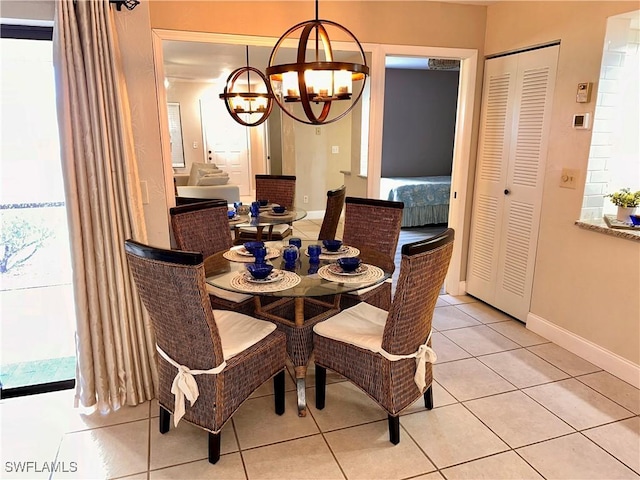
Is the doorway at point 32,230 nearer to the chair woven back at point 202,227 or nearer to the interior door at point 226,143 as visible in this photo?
the chair woven back at point 202,227

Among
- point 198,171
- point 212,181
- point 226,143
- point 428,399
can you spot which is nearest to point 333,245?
point 428,399

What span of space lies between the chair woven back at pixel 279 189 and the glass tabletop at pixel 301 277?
1637 mm

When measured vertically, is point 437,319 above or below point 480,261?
below

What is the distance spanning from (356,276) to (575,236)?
168 centimetres

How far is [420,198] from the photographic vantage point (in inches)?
249

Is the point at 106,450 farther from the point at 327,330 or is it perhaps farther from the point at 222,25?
the point at 222,25

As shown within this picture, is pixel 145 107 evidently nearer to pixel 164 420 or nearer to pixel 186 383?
pixel 186 383

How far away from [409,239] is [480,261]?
2.03 m

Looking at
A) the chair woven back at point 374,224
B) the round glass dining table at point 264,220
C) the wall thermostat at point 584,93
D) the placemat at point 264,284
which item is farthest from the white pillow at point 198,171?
the wall thermostat at point 584,93

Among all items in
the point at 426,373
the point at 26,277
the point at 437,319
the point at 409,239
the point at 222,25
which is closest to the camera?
the point at 426,373

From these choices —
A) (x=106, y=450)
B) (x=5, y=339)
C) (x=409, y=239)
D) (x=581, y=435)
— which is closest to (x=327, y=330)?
(x=106, y=450)

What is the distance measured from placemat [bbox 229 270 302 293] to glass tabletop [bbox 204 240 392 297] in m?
0.02

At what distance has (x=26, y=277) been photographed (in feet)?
7.84

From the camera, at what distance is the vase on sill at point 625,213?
8.53 feet
